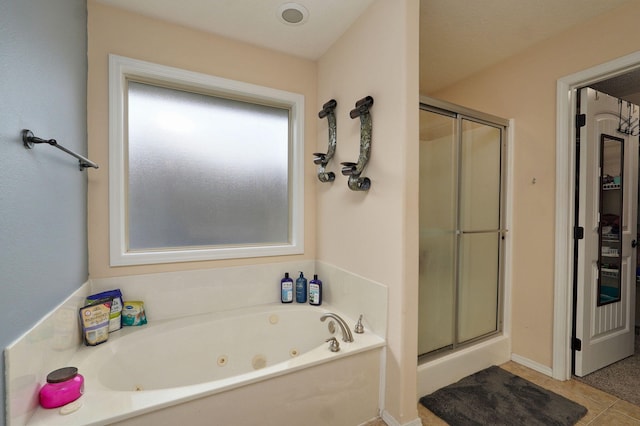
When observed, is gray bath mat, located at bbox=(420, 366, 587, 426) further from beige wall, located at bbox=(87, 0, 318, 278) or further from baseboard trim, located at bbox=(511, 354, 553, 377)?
beige wall, located at bbox=(87, 0, 318, 278)

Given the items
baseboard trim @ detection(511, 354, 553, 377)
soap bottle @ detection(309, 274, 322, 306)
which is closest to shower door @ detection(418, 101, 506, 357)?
baseboard trim @ detection(511, 354, 553, 377)

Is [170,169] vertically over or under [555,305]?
over

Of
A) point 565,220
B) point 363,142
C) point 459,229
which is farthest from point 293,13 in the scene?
point 565,220

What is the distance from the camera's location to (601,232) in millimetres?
2062

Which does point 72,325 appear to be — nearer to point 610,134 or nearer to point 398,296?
point 398,296

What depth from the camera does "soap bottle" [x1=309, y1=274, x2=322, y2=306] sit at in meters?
2.08

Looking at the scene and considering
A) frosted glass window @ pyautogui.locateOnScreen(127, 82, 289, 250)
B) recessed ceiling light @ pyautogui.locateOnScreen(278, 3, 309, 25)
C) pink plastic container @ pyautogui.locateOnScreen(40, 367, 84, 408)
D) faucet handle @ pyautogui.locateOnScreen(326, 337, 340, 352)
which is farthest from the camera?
frosted glass window @ pyautogui.locateOnScreen(127, 82, 289, 250)

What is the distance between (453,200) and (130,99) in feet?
7.53

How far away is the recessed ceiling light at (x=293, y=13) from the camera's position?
167 cm

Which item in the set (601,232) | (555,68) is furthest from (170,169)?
(601,232)

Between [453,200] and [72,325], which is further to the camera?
[453,200]

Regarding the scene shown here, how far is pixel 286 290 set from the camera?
2117 millimetres

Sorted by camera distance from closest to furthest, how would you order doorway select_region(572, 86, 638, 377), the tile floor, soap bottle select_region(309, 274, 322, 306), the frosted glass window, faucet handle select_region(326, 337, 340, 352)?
faucet handle select_region(326, 337, 340, 352) < the tile floor < the frosted glass window < doorway select_region(572, 86, 638, 377) < soap bottle select_region(309, 274, 322, 306)

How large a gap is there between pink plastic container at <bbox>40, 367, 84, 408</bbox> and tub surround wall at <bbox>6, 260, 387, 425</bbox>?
0.03 metres
